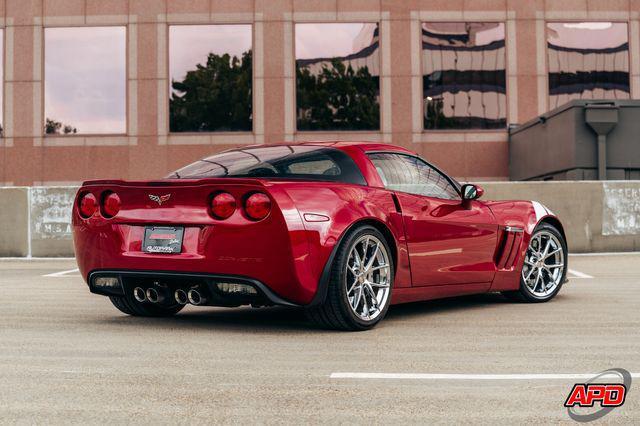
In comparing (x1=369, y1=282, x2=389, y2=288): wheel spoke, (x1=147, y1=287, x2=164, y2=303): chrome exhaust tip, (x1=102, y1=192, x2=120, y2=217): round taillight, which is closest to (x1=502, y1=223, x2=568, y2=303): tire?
(x1=369, y1=282, x2=389, y2=288): wheel spoke

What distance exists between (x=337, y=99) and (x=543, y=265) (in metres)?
17.6

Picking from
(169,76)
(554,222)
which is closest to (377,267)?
(554,222)

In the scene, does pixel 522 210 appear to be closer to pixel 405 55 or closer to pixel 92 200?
pixel 92 200

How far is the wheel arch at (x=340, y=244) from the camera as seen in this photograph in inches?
257

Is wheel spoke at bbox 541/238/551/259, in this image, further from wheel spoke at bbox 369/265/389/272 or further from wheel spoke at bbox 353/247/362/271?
wheel spoke at bbox 353/247/362/271

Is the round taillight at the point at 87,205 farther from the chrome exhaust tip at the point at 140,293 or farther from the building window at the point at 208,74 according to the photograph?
the building window at the point at 208,74

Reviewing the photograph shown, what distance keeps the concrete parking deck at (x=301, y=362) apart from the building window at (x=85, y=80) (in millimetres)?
18044

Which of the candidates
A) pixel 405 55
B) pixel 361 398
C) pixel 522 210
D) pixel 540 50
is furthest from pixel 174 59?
pixel 361 398

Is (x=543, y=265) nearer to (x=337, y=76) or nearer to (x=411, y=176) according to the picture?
(x=411, y=176)

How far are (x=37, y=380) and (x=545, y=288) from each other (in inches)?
207

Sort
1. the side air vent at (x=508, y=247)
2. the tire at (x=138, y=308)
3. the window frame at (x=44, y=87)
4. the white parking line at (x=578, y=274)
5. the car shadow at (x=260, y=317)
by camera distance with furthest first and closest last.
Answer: the window frame at (x=44, y=87)
the white parking line at (x=578, y=274)
the side air vent at (x=508, y=247)
the tire at (x=138, y=308)
the car shadow at (x=260, y=317)

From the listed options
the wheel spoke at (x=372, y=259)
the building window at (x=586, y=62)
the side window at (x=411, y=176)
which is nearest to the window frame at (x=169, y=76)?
the building window at (x=586, y=62)

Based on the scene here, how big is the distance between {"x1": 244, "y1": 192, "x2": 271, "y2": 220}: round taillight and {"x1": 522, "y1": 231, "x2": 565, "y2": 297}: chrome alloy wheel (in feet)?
10.7

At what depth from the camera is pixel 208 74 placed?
26.2 m
